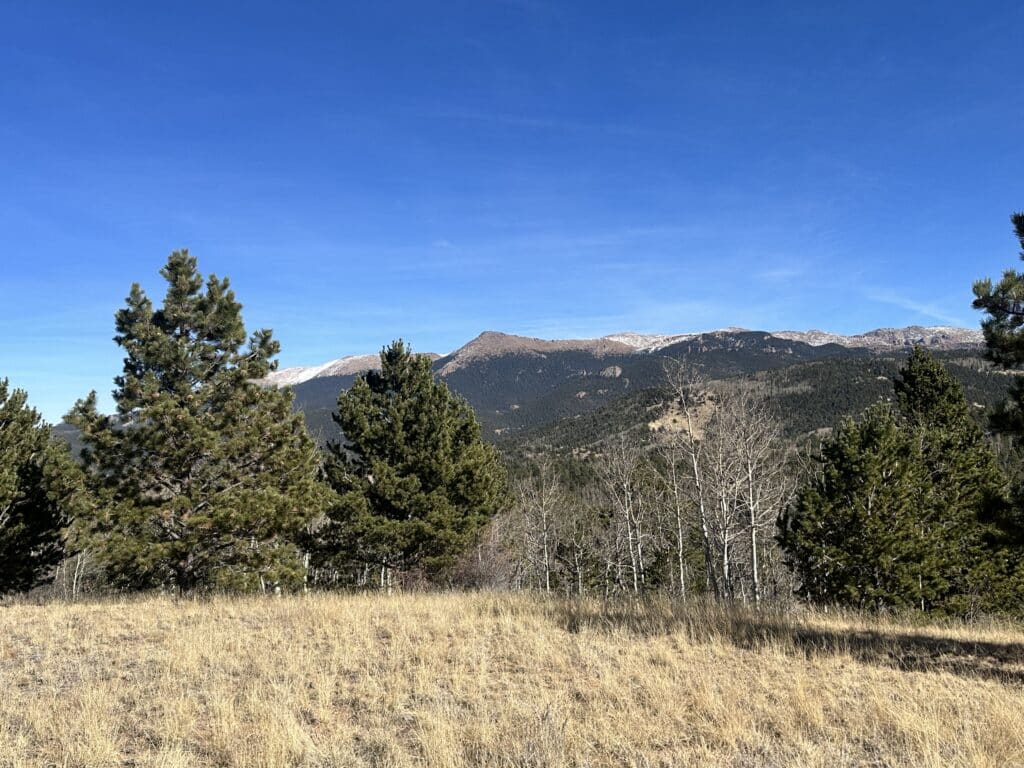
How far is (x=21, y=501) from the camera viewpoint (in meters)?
20.5

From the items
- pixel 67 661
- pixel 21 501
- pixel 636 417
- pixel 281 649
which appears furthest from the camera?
pixel 636 417

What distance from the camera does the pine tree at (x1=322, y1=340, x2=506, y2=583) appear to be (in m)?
19.5

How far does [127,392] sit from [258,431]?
2.89 meters

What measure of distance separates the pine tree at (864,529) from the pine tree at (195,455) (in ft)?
56.3

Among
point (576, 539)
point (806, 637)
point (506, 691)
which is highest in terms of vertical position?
point (506, 691)

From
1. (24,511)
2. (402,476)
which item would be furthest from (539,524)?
(24,511)

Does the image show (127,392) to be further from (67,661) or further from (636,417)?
(636,417)

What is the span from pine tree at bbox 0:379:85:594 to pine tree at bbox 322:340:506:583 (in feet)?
29.0

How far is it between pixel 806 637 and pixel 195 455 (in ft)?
42.8

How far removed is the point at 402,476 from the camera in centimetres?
2014

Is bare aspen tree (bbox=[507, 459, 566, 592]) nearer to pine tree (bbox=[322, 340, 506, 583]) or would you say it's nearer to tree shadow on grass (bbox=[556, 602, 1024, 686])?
pine tree (bbox=[322, 340, 506, 583])

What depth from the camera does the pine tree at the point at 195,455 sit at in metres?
13.5

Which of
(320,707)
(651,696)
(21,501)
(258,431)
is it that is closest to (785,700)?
(651,696)

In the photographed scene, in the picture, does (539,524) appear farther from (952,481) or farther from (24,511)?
(24,511)
